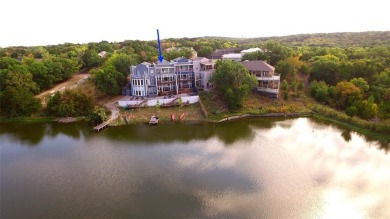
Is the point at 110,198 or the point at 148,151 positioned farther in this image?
the point at 148,151

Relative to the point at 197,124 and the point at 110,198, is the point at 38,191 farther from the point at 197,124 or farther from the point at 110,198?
the point at 197,124

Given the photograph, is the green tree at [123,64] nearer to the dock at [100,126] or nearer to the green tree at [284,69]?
the dock at [100,126]

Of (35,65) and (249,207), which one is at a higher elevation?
(35,65)

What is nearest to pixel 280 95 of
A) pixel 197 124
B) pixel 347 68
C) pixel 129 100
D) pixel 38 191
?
pixel 347 68

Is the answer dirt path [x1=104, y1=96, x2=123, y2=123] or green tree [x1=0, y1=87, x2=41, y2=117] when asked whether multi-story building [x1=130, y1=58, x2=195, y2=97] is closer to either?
dirt path [x1=104, y1=96, x2=123, y2=123]

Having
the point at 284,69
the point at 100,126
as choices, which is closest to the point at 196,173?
the point at 100,126

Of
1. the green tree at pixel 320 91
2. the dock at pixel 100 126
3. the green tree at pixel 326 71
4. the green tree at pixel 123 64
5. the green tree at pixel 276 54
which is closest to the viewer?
the dock at pixel 100 126

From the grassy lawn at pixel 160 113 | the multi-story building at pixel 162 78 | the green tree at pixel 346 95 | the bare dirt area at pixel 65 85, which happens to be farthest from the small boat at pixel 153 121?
the green tree at pixel 346 95
